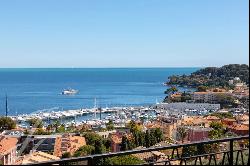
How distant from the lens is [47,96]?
281 feet

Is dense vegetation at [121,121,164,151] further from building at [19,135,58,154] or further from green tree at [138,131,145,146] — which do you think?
building at [19,135,58,154]

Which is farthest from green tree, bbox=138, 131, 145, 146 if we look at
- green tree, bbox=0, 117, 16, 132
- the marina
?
the marina

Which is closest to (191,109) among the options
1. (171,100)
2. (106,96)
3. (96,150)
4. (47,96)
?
(171,100)

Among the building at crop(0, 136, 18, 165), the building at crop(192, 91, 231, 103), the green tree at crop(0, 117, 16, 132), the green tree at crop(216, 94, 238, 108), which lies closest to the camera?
the building at crop(0, 136, 18, 165)

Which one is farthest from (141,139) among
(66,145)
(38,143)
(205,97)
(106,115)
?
(205,97)

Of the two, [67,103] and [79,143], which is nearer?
[79,143]

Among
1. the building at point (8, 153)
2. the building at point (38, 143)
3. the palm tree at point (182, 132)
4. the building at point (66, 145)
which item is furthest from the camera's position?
the palm tree at point (182, 132)

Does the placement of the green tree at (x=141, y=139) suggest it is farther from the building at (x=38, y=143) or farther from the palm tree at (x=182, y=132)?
the building at (x=38, y=143)

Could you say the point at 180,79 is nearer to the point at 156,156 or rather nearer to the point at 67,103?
the point at 67,103

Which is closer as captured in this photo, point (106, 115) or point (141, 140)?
point (141, 140)

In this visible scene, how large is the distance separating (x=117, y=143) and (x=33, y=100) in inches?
2208

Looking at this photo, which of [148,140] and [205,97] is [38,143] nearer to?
[148,140]

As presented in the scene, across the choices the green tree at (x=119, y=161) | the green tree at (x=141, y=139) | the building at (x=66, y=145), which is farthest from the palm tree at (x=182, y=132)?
the green tree at (x=119, y=161)

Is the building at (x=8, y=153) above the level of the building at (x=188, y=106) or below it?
above
